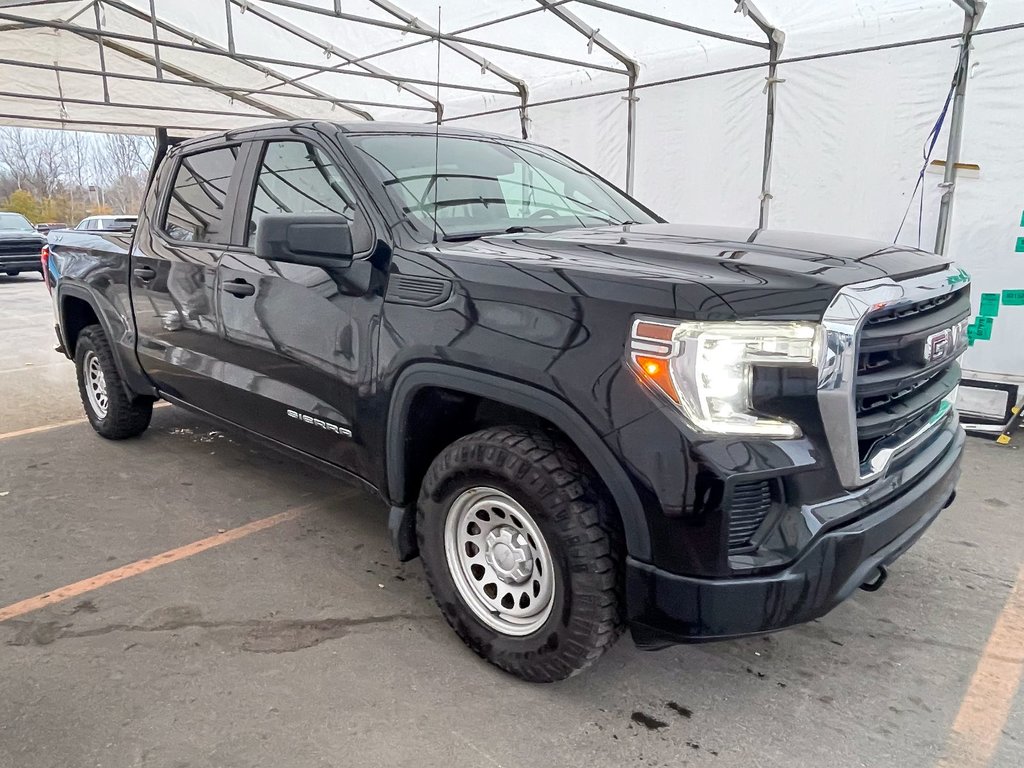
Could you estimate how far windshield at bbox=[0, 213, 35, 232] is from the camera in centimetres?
1780

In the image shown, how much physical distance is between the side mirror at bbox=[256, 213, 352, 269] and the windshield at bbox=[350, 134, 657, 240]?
32 centimetres

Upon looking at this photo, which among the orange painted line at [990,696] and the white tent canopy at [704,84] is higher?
the white tent canopy at [704,84]

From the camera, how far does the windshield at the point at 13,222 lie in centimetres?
1780

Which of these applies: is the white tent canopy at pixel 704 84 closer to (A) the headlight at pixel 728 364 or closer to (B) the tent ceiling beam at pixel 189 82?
(B) the tent ceiling beam at pixel 189 82

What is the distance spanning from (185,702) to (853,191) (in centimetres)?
706

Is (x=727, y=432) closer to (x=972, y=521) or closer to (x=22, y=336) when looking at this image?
(x=972, y=521)

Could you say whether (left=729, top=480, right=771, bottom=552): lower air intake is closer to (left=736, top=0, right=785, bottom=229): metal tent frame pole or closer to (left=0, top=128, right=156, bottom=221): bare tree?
(left=736, top=0, right=785, bottom=229): metal tent frame pole

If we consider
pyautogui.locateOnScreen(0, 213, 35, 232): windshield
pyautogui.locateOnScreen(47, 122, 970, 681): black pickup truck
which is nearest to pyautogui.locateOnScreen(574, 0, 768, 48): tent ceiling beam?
pyautogui.locateOnScreen(47, 122, 970, 681): black pickup truck

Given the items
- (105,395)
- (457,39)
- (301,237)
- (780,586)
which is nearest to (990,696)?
(780,586)

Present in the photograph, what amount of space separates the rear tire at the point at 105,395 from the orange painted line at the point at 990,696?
442cm

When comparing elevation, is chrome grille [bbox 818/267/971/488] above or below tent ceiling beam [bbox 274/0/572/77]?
below

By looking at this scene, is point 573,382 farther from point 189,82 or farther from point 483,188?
point 189,82

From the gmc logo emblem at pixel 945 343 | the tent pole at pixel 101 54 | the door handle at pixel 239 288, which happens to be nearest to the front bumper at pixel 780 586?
the gmc logo emblem at pixel 945 343

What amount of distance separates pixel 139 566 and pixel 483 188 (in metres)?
2.22
